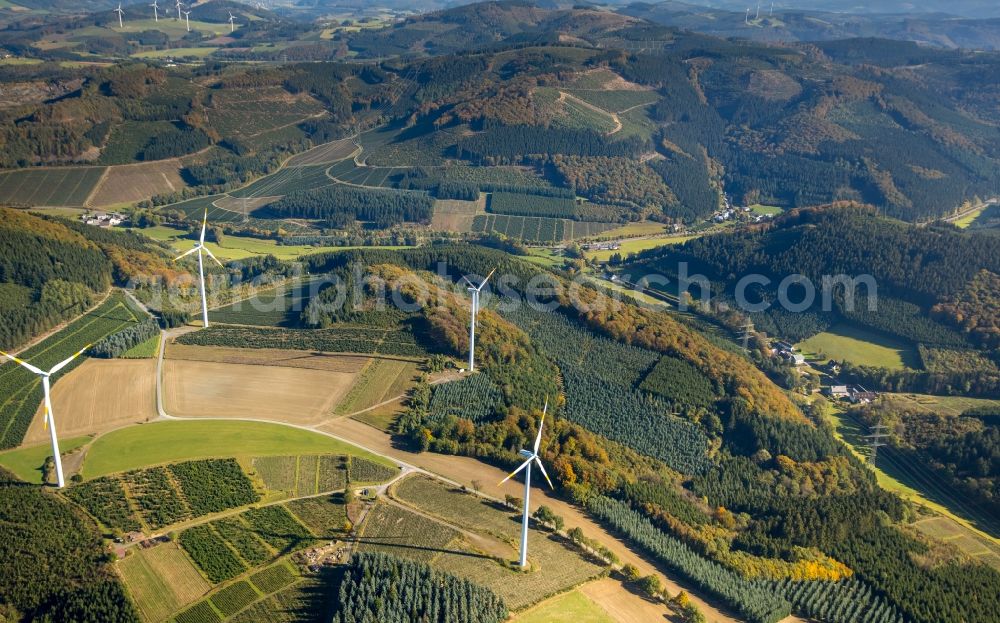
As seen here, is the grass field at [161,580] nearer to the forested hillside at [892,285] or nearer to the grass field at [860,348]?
the forested hillside at [892,285]

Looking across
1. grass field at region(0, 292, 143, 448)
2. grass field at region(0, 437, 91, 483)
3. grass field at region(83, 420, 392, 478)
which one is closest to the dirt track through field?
grass field at region(83, 420, 392, 478)

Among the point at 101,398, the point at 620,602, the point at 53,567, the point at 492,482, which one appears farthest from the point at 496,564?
the point at 101,398

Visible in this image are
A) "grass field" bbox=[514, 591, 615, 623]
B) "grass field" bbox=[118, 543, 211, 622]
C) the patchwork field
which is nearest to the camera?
"grass field" bbox=[118, 543, 211, 622]

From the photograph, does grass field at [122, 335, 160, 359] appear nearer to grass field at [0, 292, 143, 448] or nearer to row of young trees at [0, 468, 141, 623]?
grass field at [0, 292, 143, 448]

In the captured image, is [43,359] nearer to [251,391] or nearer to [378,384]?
[251,391]

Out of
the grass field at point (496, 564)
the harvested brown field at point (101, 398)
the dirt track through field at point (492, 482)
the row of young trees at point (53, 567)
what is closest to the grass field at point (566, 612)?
the grass field at point (496, 564)

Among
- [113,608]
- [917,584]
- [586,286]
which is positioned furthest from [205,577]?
[586,286]

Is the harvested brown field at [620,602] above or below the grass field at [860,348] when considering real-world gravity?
above
